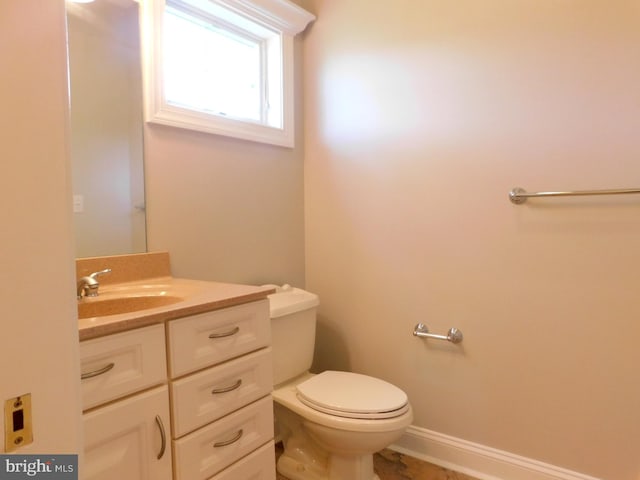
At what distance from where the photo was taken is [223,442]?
117 centimetres

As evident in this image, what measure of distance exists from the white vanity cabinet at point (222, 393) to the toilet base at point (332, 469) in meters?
0.33

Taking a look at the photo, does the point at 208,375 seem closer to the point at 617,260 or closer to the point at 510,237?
the point at 510,237

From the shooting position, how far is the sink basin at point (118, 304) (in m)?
1.19

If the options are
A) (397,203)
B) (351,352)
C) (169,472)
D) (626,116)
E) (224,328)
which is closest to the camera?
(169,472)

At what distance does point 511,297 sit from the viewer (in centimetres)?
163

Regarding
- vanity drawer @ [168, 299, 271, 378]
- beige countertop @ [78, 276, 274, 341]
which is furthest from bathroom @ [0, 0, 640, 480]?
vanity drawer @ [168, 299, 271, 378]

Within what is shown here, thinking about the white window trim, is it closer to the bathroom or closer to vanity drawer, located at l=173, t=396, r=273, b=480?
the bathroom

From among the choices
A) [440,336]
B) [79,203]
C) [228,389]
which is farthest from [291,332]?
[79,203]

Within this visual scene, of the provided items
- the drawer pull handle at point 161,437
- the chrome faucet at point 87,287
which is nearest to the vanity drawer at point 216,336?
the drawer pull handle at point 161,437

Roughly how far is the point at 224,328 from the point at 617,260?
1.33m

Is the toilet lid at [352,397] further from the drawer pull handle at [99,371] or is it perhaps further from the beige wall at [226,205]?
the drawer pull handle at [99,371]

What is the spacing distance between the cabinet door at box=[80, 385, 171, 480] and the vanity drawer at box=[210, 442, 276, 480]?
21cm

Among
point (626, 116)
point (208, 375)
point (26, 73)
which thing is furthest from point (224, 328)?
point (626, 116)

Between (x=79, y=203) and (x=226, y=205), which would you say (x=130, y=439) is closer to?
(x=79, y=203)
